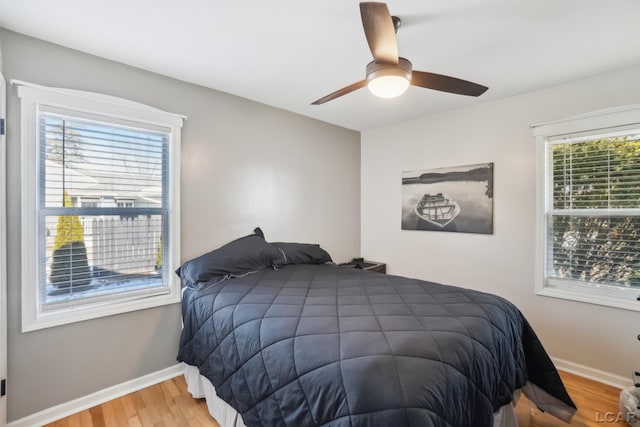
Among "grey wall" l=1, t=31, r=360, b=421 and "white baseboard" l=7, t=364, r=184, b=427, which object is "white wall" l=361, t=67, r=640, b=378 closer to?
"grey wall" l=1, t=31, r=360, b=421

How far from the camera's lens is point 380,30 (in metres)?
1.38

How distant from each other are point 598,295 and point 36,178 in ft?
14.0

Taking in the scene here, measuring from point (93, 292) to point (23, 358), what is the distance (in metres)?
0.50

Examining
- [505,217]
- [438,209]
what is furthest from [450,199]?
[505,217]

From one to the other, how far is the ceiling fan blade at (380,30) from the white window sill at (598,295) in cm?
250

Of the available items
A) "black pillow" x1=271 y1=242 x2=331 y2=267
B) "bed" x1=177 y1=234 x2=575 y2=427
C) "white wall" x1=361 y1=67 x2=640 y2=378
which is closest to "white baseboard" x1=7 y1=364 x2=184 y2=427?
"bed" x1=177 y1=234 x2=575 y2=427

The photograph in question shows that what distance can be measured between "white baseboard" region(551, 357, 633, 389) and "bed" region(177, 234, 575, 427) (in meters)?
1.00

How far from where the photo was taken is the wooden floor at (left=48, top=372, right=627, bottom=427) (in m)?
1.94

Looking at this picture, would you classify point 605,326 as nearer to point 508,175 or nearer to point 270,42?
point 508,175

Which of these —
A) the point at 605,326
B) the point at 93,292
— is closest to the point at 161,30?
the point at 93,292

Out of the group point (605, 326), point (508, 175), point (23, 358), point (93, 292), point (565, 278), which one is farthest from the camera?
point (508, 175)

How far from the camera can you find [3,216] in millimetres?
1766

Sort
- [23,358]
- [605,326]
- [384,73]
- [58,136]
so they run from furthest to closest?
[605,326]
[58,136]
[23,358]
[384,73]

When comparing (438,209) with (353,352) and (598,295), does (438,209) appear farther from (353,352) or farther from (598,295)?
(353,352)
